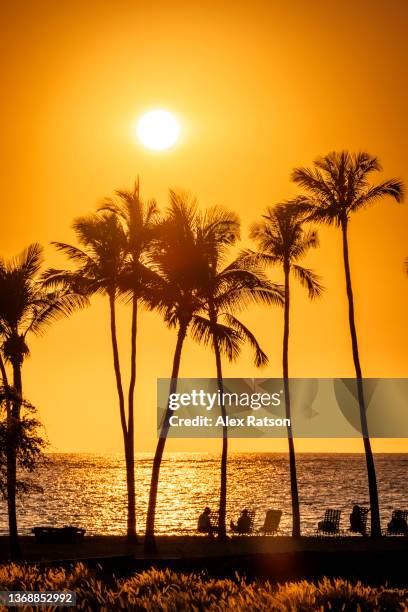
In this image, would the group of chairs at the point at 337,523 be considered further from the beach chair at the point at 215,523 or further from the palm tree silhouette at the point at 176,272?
the palm tree silhouette at the point at 176,272

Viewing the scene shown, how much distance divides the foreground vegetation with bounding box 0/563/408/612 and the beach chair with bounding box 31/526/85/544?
25.6m

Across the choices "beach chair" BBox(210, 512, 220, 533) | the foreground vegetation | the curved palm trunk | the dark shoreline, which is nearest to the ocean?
"beach chair" BBox(210, 512, 220, 533)

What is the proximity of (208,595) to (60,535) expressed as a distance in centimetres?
2772

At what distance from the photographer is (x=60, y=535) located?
1612 inches

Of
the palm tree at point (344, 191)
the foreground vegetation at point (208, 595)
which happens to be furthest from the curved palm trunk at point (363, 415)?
the foreground vegetation at point (208, 595)

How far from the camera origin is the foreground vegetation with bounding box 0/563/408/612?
1284cm

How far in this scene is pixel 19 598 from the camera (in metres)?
14.1

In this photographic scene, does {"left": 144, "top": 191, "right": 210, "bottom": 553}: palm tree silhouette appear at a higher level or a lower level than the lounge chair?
higher

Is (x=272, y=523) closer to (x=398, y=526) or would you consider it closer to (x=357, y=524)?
(x=357, y=524)

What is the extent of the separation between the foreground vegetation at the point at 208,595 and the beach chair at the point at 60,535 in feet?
84.1

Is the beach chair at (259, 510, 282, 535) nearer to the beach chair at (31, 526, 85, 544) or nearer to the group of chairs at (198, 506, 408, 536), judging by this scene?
the group of chairs at (198, 506, 408, 536)

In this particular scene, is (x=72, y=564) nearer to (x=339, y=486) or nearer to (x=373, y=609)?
(x=373, y=609)

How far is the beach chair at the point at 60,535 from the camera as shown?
40844 millimetres

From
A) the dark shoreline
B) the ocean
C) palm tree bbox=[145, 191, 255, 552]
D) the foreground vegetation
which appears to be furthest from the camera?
the ocean
